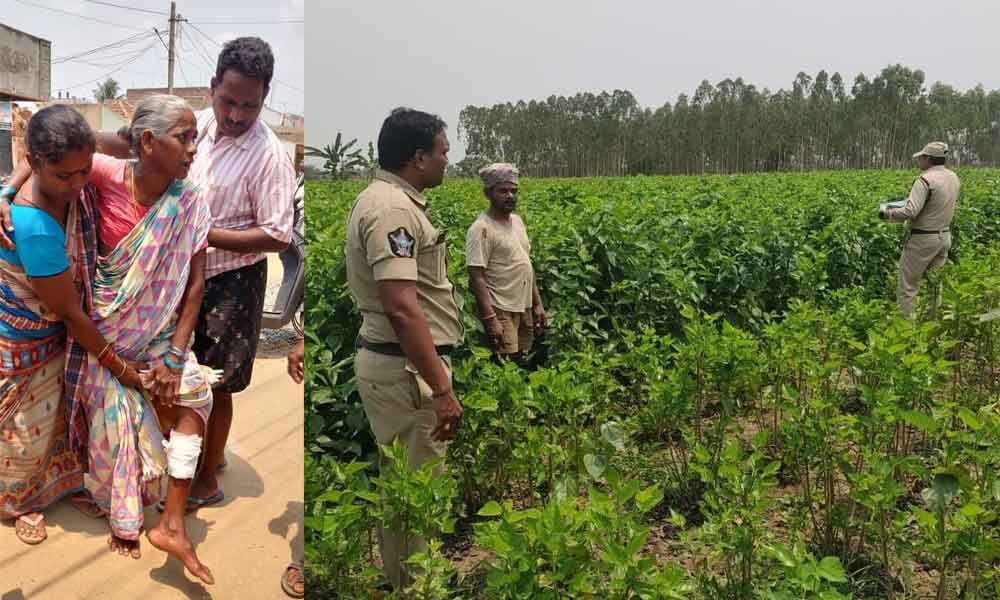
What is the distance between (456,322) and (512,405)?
2.28 feet

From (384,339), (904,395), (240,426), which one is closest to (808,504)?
(904,395)

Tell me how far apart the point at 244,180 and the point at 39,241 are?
1.75 ft

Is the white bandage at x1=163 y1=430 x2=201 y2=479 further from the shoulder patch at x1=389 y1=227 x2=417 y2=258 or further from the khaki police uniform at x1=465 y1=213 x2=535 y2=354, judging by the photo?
the khaki police uniform at x1=465 y1=213 x2=535 y2=354

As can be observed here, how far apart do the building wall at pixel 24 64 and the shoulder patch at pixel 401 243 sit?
0.89 m

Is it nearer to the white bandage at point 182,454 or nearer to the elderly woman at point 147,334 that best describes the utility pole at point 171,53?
the elderly woman at point 147,334

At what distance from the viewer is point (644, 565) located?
74.9 inches

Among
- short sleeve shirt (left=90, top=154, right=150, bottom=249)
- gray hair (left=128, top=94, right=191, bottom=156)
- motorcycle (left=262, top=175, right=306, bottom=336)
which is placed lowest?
motorcycle (left=262, top=175, right=306, bottom=336)

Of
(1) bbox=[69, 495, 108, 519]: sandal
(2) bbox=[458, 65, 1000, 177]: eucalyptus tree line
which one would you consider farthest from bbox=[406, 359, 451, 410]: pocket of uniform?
(2) bbox=[458, 65, 1000, 177]: eucalyptus tree line

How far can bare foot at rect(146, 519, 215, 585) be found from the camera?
1857mm

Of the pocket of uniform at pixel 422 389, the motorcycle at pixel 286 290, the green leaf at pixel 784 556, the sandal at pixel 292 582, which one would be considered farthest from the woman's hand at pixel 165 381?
the green leaf at pixel 784 556

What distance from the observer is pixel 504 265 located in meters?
4.21

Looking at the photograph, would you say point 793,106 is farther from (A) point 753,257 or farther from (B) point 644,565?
(B) point 644,565

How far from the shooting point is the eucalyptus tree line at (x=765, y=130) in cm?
7294

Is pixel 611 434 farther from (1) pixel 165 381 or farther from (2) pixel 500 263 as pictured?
(2) pixel 500 263
